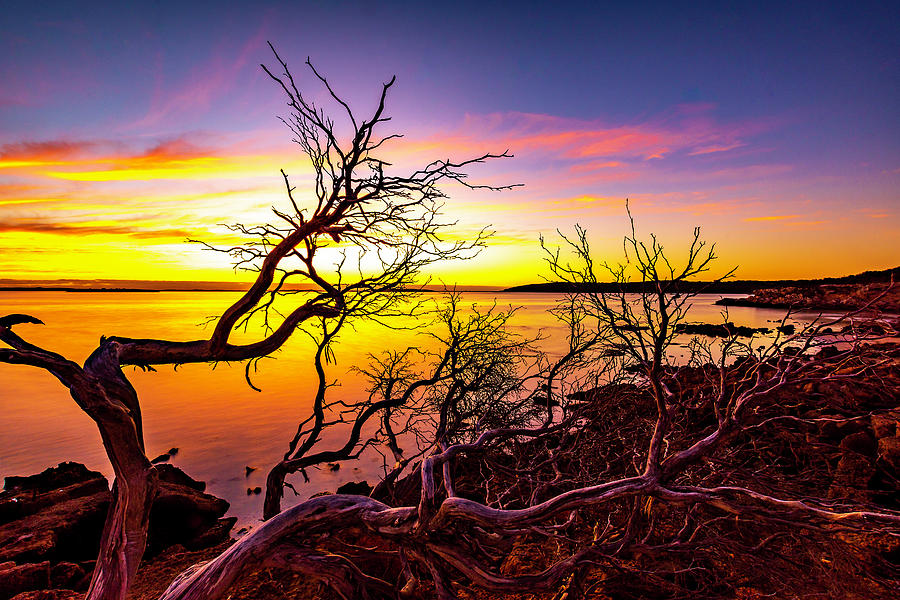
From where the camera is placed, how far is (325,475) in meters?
10.1

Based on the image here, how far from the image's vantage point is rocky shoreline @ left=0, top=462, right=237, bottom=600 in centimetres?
507

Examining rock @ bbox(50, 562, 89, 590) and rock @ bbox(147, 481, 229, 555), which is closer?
rock @ bbox(50, 562, 89, 590)

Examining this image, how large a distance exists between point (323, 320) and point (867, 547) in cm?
673

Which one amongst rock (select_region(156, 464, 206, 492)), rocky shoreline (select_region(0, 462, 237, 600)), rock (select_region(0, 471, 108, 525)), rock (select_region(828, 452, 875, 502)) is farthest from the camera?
rock (select_region(156, 464, 206, 492))

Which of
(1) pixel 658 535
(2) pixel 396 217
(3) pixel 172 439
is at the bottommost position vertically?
(3) pixel 172 439

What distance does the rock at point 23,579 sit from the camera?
4.90 meters

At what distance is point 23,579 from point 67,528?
1.55 m

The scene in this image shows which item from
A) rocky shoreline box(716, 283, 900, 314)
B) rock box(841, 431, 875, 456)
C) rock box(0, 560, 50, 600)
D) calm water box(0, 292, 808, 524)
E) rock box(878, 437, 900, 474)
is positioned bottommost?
calm water box(0, 292, 808, 524)

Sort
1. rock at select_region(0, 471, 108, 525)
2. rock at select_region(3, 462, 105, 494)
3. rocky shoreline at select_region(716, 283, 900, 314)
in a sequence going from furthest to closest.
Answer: rock at select_region(3, 462, 105, 494), rock at select_region(0, 471, 108, 525), rocky shoreline at select_region(716, 283, 900, 314)

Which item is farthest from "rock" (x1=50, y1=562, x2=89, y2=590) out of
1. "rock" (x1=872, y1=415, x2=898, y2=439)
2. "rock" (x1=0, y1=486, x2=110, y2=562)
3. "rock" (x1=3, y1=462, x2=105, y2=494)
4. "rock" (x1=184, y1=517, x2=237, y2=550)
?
"rock" (x1=872, y1=415, x2=898, y2=439)

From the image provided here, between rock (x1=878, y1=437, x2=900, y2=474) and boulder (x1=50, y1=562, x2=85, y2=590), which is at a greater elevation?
rock (x1=878, y1=437, x2=900, y2=474)

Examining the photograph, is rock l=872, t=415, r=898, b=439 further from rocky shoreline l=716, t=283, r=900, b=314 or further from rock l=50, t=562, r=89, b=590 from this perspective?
rock l=50, t=562, r=89, b=590

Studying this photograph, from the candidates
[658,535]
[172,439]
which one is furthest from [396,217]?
[172,439]

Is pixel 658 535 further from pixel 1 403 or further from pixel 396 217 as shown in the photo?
pixel 1 403
